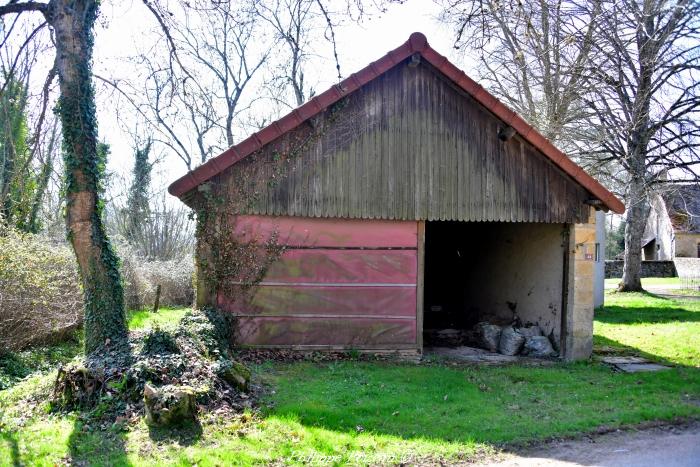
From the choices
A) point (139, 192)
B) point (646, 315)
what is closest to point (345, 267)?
point (646, 315)

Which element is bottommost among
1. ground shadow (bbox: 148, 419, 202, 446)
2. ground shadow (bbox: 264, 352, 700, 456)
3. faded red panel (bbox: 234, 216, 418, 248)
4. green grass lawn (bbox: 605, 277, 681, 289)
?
ground shadow (bbox: 264, 352, 700, 456)

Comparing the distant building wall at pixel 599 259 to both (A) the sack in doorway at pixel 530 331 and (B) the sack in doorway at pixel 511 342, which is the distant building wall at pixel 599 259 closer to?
(A) the sack in doorway at pixel 530 331

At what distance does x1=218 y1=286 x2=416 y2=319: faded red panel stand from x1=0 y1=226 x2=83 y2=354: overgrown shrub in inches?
143

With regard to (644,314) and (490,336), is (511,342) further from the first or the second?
(644,314)

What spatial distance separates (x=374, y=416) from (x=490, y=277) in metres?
8.57

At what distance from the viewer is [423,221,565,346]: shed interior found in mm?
11109

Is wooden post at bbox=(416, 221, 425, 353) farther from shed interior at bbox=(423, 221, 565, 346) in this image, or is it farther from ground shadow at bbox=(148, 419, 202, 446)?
ground shadow at bbox=(148, 419, 202, 446)

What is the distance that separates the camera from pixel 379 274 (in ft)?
32.9

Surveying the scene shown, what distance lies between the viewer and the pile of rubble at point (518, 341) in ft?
35.4

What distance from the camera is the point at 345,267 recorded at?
992cm

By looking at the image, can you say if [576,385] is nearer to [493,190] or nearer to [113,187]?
[493,190]

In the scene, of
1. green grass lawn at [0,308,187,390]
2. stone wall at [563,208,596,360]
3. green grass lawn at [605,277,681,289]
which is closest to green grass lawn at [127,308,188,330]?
green grass lawn at [0,308,187,390]

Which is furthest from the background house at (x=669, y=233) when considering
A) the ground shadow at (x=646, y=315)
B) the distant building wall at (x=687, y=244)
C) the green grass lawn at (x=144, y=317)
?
the green grass lawn at (x=144, y=317)

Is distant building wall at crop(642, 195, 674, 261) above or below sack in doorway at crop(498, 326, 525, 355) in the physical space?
above
